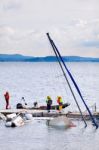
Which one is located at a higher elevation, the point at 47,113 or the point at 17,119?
the point at 47,113

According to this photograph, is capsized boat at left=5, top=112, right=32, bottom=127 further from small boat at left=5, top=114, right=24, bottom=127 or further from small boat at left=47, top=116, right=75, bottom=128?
small boat at left=47, top=116, right=75, bottom=128

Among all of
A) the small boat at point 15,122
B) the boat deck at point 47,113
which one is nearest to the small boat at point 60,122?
the small boat at point 15,122

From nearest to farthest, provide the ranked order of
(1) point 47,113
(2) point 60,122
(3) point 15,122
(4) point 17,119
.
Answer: (2) point 60,122, (3) point 15,122, (4) point 17,119, (1) point 47,113

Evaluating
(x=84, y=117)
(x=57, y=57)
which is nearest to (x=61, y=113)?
(x=84, y=117)

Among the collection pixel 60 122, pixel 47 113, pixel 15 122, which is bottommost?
pixel 60 122

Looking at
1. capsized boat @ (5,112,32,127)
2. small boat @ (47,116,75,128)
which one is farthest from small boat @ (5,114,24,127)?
small boat @ (47,116,75,128)

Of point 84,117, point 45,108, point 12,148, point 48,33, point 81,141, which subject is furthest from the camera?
point 45,108

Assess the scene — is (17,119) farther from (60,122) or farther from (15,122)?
(60,122)

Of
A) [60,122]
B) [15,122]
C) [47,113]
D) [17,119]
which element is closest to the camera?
[60,122]

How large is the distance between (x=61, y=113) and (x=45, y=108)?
423cm

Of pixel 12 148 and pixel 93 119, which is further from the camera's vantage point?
pixel 93 119

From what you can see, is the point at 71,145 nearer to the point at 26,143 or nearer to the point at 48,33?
the point at 26,143

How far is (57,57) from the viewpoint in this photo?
60.6 m

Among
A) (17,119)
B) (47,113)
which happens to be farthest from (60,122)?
(47,113)
